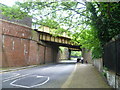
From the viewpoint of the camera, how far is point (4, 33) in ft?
73.2

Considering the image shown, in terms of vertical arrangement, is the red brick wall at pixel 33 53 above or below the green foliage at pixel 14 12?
below

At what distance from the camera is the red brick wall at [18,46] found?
22.5m

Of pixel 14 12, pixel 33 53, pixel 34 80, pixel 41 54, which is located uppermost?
pixel 14 12

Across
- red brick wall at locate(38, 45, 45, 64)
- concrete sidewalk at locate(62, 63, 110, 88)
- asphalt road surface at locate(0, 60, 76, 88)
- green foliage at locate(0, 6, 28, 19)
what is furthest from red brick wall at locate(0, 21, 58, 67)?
concrete sidewalk at locate(62, 63, 110, 88)

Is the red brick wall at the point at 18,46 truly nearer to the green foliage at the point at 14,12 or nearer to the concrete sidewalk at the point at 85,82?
the green foliage at the point at 14,12

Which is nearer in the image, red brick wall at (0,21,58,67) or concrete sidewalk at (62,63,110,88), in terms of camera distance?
concrete sidewalk at (62,63,110,88)

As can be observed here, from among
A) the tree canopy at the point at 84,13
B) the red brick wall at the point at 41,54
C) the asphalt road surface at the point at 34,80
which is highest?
the tree canopy at the point at 84,13

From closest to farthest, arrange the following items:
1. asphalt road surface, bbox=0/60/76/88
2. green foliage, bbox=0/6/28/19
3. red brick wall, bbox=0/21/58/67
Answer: asphalt road surface, bbox=0/60/76/88 < green foliage, bbox=0/6/28/19 < red brick wall, bbox=0/21/58/67

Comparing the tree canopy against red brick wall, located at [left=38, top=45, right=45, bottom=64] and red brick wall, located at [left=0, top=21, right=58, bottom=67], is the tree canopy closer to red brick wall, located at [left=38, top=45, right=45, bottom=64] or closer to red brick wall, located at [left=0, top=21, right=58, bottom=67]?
red brick wall, located at [left=0, top=21, right=58, bottom=67]

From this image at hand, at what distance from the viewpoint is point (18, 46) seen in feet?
82.9

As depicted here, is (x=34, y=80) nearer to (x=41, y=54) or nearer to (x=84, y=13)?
(x=84, y=13)

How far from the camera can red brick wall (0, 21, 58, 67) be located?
2248 cm

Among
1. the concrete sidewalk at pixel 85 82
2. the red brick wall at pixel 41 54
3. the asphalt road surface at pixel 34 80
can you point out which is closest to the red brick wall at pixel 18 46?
the red brick wall at pixel 41 54

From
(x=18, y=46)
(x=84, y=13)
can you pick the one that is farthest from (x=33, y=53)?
(x=84, y=13)
